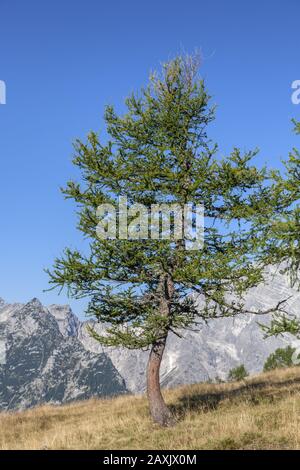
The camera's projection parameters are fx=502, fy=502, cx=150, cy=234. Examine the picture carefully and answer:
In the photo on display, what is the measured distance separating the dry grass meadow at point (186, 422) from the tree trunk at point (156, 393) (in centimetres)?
35

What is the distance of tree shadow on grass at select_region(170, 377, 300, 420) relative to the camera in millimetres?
18048

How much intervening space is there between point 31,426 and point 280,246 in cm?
1208

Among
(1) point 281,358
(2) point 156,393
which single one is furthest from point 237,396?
(1) point 281,358

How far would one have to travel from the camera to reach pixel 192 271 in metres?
14.2

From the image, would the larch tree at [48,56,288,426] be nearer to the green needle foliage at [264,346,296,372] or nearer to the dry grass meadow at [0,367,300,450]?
the dry grass meadow at [0,367,300,450]

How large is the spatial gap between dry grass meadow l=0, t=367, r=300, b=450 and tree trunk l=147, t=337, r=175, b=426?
354 mm

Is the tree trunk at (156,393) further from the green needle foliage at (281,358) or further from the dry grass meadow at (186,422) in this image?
the green needle foliage at (281,358)

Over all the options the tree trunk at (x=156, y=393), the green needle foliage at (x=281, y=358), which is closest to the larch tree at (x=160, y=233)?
the tree trunk at (x=156, y=393)

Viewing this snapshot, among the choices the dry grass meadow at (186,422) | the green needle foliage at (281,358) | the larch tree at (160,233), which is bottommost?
the green needle foliage at (281,358)

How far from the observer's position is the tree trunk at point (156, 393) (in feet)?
52.0

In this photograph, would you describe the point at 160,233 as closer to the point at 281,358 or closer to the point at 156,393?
the point at 156,393

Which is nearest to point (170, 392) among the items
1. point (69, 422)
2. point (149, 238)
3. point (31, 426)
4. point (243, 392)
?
point (243, 392)
